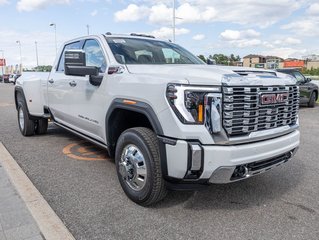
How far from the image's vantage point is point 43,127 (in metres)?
7.36

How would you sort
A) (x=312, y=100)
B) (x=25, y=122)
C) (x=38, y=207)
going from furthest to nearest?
(x=312, y=100)
(x=25, y=122)
(x=38, y=207)

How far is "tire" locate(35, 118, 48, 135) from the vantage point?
7254 mm

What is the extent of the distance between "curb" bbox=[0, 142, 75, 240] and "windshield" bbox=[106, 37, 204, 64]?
1870 mm

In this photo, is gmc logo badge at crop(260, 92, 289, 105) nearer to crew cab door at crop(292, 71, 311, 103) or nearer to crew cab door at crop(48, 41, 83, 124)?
crew cab door at crop(48, 41, 83, 124)

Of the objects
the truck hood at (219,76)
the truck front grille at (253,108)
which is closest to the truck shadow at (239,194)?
the truck front grille at (253,108)

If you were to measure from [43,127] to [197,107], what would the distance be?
519 centimetres

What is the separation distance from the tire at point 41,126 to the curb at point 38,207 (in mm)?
2236

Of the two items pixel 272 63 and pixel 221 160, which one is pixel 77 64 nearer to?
pixel 221 160

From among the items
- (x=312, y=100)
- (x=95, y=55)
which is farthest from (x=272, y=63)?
(x=95, y=55)

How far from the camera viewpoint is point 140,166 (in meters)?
3.49

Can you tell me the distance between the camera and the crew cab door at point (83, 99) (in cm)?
436

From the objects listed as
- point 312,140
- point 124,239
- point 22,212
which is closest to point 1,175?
point 22,212

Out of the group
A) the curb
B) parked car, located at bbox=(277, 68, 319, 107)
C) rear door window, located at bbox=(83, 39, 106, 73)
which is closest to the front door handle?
rear door window, located at bbox=(83, 39, 106, 73)

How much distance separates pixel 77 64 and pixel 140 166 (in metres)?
1.55
